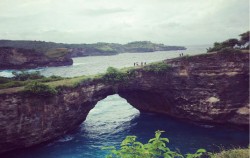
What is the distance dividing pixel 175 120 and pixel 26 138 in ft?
69.4

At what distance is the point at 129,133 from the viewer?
117 feet

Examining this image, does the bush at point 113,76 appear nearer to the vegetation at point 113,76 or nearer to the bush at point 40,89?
the vegetation at point 113,76

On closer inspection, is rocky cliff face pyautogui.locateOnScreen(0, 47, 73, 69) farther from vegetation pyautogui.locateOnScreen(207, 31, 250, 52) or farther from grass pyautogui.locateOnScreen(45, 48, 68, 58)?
vegetation pyautogui.locateOnScreen(207, 31, 250, 52)

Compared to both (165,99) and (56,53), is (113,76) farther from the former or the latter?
(56,53)

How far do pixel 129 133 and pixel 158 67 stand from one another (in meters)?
10.3

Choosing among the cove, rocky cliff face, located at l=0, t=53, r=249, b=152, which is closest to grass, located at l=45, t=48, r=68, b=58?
the cove

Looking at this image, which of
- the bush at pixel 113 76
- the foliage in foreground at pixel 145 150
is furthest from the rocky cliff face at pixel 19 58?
the foliage in foreground at pixel 145 150

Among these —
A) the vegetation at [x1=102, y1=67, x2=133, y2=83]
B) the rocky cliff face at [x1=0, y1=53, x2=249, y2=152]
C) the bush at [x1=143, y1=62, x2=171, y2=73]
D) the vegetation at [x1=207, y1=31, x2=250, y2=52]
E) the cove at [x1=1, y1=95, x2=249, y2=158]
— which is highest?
the vegetation at [x1=207, y1=31, x2=250, y2=52]

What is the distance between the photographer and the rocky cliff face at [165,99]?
2977cm

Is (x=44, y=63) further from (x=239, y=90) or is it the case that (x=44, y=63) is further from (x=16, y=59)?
(x=239, y=90)

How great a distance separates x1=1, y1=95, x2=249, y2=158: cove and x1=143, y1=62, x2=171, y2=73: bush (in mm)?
7875

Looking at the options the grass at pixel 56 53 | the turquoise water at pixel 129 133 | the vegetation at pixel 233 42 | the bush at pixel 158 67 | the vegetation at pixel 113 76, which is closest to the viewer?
the turquoise water at pixel 129 133

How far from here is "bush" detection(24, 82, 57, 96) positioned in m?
30.5

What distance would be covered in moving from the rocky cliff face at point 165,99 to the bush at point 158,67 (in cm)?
60
